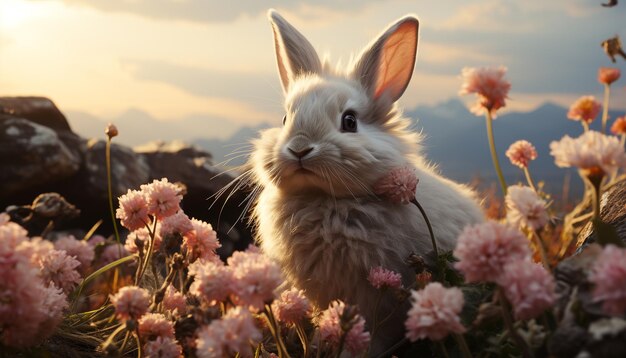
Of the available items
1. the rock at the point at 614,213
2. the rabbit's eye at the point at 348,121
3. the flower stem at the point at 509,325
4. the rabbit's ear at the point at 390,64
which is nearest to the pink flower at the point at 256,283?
the flower stem at the point at 509,325

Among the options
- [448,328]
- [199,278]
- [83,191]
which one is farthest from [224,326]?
[83,191]

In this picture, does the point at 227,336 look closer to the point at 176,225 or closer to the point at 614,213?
the point at 176,225

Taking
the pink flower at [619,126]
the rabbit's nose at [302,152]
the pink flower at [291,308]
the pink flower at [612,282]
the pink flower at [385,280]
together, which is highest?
the pink flower at [619,126]

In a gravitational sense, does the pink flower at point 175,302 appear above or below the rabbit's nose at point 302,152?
below

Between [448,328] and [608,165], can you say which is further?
[608,165]

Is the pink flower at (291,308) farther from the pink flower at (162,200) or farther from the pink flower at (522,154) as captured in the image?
the pink flower at (522,154)

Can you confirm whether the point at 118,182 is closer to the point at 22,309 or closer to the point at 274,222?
the point at 274,222
